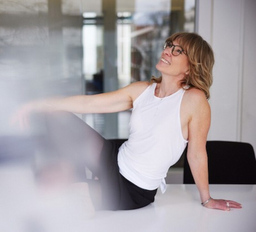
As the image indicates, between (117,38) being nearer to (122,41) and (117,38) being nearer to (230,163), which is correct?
(122,41)

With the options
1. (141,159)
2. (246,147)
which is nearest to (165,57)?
(141,159)

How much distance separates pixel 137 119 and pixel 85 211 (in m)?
0.31

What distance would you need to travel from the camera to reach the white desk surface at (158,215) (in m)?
0.76

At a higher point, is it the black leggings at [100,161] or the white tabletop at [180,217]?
the black leggings at [100,161]

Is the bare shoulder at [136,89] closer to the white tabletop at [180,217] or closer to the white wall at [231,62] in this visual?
the white tabletop at [180,217]

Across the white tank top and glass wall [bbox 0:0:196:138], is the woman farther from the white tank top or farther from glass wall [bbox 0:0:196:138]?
glass wall [bbox 0:0:196:138]

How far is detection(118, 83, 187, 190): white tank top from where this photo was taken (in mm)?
1086

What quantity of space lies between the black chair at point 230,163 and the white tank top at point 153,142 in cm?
48

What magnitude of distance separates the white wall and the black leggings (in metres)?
1.31

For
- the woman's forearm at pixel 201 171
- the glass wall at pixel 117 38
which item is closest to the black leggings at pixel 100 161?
the woman's forearm at pixel 201 171

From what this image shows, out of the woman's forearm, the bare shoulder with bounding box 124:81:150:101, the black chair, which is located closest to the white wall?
the black chair

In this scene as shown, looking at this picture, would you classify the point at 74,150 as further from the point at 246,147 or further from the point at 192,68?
the point at 246,147

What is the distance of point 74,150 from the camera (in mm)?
974

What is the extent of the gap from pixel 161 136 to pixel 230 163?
61 cm
